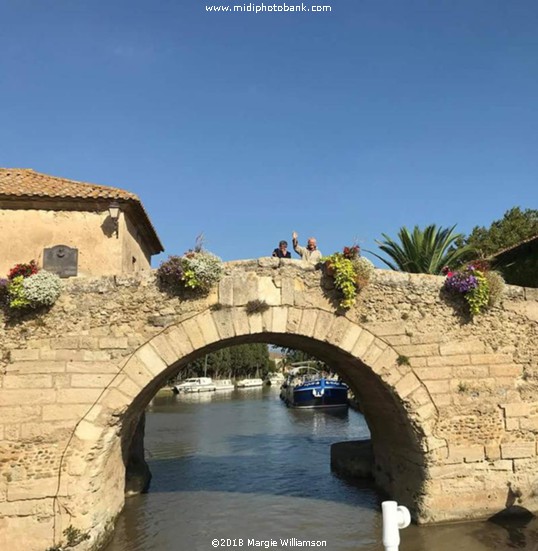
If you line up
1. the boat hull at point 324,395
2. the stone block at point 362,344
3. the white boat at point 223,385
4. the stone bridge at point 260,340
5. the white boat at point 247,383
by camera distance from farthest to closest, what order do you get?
the white boat at point 247,383 < the white boat at point 223,385 < the boat hull at point 324,395 < the stone block at point 362,344 < the stone bridge at point 260,340

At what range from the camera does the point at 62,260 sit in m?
9.86

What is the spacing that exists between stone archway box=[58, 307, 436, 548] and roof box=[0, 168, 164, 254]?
412 cm

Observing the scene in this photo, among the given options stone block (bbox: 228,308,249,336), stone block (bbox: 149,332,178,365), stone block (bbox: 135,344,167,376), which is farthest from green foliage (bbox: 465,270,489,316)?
stone block (bbox: 135,344,167,376)

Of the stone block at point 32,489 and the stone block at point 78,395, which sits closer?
the stone block at point 32,489

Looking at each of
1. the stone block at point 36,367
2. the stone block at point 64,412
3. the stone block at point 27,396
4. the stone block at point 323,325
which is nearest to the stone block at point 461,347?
the stone block at point 323,325

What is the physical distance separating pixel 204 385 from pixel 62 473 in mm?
49050

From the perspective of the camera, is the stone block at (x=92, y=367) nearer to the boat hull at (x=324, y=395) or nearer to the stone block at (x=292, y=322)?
the stone block at (x=292, y=322)

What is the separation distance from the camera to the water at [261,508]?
786cm

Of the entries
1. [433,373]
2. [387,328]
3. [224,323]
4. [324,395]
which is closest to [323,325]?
[387,328]

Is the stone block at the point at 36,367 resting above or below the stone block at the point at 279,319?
below

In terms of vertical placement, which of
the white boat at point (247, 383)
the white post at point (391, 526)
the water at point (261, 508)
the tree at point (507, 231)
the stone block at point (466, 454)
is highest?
the tree at point (507, 231)

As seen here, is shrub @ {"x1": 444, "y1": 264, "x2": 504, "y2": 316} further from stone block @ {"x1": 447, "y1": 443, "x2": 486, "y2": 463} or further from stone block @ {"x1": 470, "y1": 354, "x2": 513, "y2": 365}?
stone block @ {"x1": 447, "y1": 443, "x2": 486, "y2": 463}

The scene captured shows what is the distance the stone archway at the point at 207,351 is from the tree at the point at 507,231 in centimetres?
1765

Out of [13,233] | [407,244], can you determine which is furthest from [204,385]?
[13,233]
